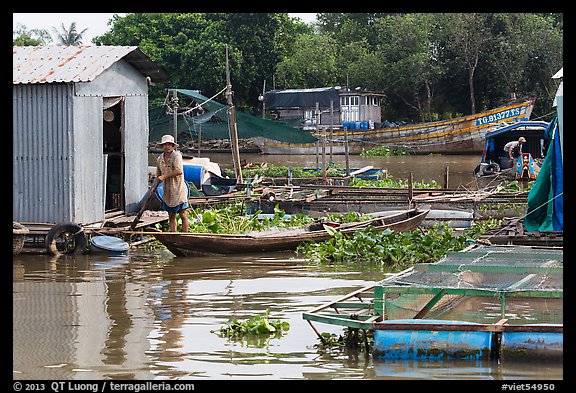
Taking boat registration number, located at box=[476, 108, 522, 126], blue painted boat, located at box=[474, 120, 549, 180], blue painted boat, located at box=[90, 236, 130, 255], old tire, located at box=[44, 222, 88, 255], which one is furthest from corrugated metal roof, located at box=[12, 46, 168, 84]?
boat registration number, located at box=[476, 108, 522, 126]

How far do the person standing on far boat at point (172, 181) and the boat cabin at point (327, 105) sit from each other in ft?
95.5

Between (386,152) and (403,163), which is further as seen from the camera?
(386,152)

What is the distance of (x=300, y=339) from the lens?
8.05 metres

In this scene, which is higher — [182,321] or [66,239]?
[66,239]

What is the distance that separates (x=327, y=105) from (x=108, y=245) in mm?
30271

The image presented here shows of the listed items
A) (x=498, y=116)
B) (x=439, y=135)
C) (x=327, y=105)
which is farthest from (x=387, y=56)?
(x=498, y=116)

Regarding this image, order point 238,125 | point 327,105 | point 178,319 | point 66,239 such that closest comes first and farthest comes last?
point 178,319 < point 66,239 < point 238,125 < point 327,105

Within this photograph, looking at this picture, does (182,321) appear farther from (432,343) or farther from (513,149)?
(513,149)

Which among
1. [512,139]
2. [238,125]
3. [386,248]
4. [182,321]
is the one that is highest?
[238,125]

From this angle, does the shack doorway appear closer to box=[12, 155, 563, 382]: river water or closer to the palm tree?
box=[12, 155, 563, 382]: river water

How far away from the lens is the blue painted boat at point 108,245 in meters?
13.0

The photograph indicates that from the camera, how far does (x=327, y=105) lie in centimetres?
4259
